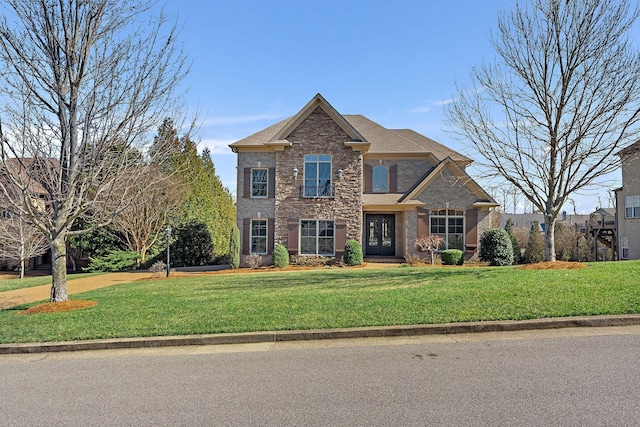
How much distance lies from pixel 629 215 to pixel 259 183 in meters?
23.4

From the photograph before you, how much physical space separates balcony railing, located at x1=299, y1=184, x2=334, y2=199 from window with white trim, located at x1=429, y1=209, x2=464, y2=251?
533cm

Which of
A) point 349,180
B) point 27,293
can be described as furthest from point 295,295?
point 349,180

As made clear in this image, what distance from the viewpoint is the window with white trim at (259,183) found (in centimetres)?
2067

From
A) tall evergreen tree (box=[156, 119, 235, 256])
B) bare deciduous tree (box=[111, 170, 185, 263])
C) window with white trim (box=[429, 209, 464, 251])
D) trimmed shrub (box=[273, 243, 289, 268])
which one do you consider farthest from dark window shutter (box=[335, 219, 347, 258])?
bare deciduous tree (box=[111, 170, 185, 263])

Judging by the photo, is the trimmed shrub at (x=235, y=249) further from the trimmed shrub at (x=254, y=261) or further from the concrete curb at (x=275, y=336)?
the concrete curb at (x=275, y=336)

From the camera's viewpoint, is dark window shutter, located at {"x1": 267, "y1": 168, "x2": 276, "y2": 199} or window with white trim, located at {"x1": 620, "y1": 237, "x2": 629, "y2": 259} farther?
window with white trim, located at {"x1": 620, "y1": 237, "x2": 629, "y2": 259}

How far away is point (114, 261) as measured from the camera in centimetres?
2141

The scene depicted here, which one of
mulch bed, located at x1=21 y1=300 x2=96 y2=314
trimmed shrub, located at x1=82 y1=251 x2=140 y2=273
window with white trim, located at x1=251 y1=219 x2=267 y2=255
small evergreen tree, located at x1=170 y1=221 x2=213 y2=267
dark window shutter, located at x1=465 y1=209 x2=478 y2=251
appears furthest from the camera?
small evergreen tree, located at x1=170 y1=221 x2=213 y2=267

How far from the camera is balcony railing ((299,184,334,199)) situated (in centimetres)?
2011

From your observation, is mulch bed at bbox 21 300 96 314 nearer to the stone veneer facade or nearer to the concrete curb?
the concrete curb

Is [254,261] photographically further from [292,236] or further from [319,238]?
[319,238]

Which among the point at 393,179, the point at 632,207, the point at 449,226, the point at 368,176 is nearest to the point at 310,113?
the point at 368,176

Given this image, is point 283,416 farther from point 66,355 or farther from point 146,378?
point 66,355

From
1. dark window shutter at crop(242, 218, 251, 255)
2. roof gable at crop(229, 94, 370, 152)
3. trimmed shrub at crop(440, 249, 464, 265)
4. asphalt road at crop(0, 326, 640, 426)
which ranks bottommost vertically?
asphalt road at crop(0, 326, 640, 426)
